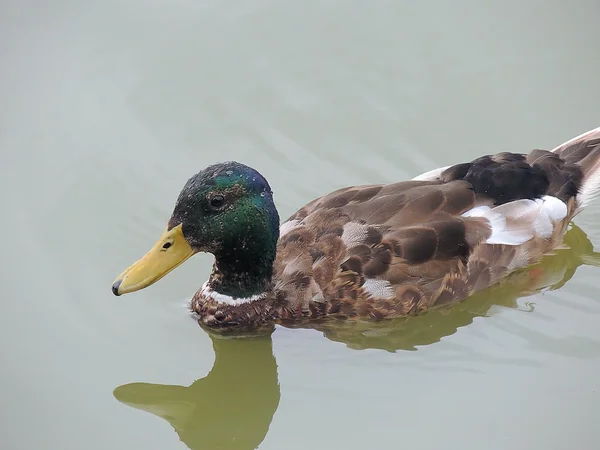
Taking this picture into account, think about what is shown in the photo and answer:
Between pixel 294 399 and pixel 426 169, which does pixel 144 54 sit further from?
pixel 294 399

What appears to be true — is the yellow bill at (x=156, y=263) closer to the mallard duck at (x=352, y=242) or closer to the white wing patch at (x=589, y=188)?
the mallard duck at (x=352, y=242)

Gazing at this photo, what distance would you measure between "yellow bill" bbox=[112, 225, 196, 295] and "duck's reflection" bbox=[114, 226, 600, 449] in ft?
2.25

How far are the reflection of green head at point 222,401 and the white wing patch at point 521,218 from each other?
1833 millimetres

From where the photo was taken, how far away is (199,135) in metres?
8.86

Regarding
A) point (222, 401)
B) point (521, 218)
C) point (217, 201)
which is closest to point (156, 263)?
point (217, 201)

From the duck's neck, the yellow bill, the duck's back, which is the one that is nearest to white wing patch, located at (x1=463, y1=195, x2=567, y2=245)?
the duck's back

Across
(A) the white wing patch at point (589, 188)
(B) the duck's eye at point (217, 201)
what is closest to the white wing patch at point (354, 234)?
(B) the duck's eye at point (217, 201)

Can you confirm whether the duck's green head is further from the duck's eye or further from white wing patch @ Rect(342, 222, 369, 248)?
white wing patch @ Rect(342, 222, 369, 248)

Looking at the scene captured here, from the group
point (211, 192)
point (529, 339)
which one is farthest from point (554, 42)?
point (211, 192)

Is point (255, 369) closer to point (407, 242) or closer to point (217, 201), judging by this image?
point (217, 201)

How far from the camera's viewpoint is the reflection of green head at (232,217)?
6824 millimetres

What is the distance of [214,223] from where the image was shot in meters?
6.91

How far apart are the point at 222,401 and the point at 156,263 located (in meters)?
1.02

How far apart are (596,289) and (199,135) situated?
3.52m
